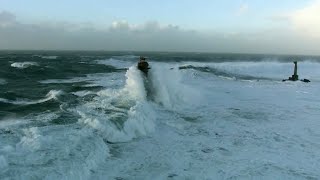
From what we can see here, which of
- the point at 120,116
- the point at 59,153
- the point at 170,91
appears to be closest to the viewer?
the point at 59,153

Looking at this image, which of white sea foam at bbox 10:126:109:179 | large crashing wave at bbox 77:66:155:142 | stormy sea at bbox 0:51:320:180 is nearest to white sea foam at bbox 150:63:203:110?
stormy sea at bbox 0:51:320:180

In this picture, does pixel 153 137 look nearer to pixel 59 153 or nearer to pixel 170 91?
pixel 59 153

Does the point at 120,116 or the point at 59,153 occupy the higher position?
the point at 120,116

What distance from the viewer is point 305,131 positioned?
1256 cm

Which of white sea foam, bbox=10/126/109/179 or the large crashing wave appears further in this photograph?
the large crashing wave

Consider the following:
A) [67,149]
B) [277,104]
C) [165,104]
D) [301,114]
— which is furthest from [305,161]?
[277,104]

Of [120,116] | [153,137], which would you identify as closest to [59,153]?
[153,137]

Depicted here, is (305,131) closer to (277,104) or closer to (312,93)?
(277,104)

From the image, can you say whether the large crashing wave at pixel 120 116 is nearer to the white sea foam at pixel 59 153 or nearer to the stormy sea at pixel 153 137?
the stormy sea at pixel 153 137

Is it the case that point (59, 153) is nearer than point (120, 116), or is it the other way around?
point (59, 153)

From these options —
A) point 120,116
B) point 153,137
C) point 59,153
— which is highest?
point 120,116

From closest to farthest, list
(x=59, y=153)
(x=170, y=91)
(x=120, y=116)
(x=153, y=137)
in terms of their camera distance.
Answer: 1. (x=59, y=153)
2. (x=153, y=137)
3. (x=120, y=116)
4. (x=170, y=91)

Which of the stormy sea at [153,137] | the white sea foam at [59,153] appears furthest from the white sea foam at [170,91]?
the white sea foam at [59,153]

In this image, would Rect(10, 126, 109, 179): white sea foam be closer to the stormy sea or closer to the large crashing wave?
the stormy sea
